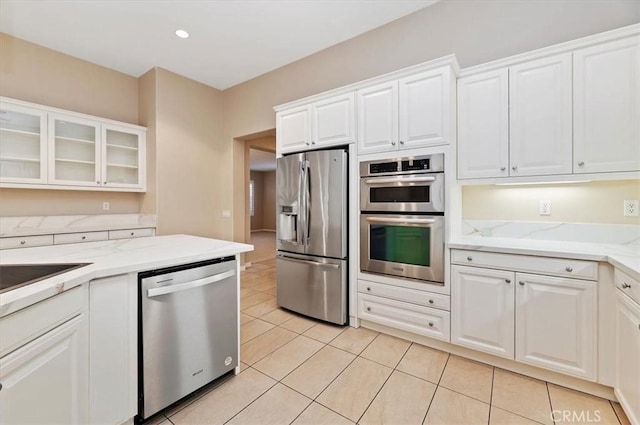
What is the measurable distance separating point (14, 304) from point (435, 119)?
254cm

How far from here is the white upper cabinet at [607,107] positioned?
68.7 inches

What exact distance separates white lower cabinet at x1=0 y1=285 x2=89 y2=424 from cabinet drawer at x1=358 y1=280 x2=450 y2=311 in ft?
6.53

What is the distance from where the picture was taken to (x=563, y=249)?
5.92 ft

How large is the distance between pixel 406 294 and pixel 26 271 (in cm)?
242

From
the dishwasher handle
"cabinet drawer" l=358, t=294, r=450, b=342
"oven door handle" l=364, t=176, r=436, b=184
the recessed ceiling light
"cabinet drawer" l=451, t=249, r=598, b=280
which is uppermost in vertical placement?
the recessed ceiling light

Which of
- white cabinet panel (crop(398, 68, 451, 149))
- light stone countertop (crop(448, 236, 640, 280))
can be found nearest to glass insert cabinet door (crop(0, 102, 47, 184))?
white cabinet panel (crop(398, 68, 451, 149))

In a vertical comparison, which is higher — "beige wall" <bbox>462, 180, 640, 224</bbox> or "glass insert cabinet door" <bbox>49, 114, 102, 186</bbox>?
"glass insert cabinet door" <bbox>49, 114, 102, 186</bbox>

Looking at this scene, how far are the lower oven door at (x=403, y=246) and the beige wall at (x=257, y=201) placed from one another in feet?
33.4

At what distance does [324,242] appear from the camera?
2.70 m

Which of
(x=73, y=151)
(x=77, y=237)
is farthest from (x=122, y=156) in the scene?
(x=77, y=237)

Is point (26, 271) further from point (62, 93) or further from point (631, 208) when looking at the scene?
point (631, 208)

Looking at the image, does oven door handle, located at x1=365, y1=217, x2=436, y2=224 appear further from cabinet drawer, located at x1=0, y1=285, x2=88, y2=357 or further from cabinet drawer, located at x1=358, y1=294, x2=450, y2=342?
cabinet drawer, located at x1=0, y1=285, x2=88, y2=357

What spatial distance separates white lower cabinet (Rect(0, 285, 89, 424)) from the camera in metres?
0.91

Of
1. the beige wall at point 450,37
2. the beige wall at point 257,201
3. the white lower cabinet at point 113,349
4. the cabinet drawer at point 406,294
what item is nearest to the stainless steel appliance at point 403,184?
the cabinet drawer at point 406,294
